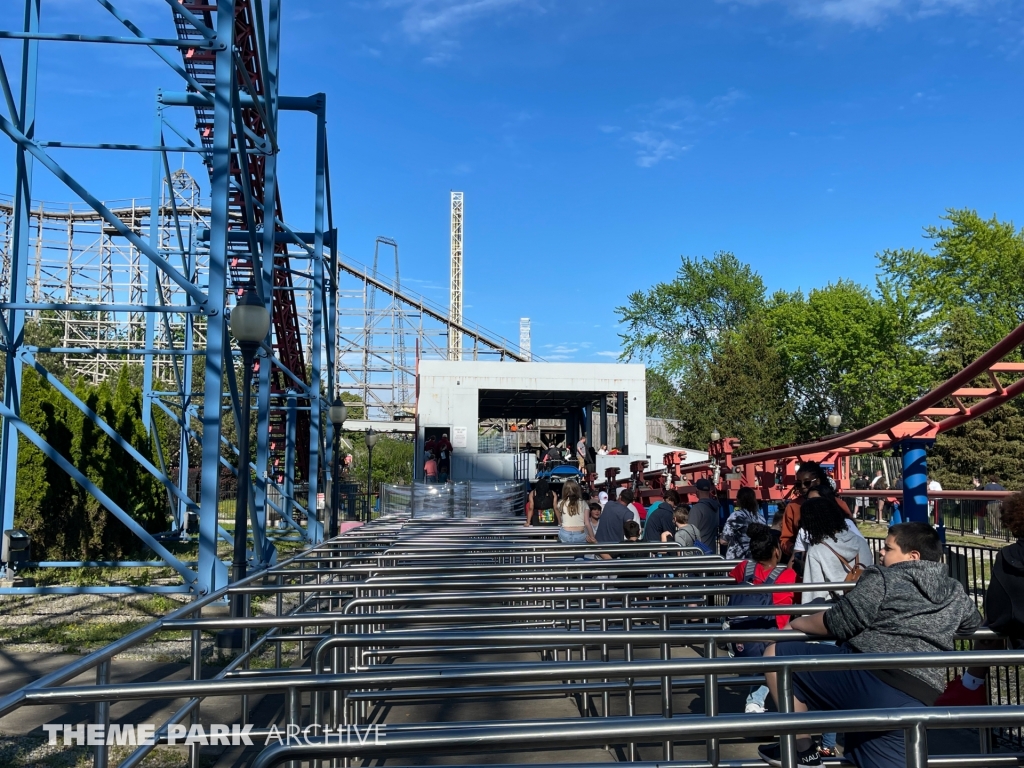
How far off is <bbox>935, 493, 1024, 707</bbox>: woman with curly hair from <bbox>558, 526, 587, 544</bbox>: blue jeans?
17.5ft

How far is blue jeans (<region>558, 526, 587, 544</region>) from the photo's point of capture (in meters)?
9.82

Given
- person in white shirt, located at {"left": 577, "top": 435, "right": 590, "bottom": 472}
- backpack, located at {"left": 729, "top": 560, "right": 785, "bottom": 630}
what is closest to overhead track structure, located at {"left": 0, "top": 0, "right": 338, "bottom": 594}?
backpack, located at {"left": 729, "top": 560, "right": 785, "bottom": 630}

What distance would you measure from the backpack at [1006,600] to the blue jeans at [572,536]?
17.9ft

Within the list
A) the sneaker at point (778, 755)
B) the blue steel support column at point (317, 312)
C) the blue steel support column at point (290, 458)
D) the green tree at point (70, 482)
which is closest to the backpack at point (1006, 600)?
the sneaker at point (778, 755)

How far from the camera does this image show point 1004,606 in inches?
171

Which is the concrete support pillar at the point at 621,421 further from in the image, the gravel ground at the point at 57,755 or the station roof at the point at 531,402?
the gravel ground at the point at 57,755

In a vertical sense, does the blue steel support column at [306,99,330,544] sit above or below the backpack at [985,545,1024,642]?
above

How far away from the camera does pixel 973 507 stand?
22.5 meters

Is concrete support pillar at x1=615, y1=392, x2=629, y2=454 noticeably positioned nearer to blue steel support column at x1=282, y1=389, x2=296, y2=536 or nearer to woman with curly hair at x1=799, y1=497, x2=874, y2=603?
blue steel support column at x1=282, y1=389, x2=296, y2=536

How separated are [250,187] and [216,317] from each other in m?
3.24

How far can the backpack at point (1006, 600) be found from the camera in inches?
167

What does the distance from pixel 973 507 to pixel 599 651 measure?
1831 cm

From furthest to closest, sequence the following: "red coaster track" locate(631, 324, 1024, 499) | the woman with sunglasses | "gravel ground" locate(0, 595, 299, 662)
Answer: "gravel ground" locate(0, 595, 299, 662), "red coaster track" locate(631, 324, 1024, 499), the woman with sunglasses

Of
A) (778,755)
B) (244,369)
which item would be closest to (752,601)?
(778,755)
